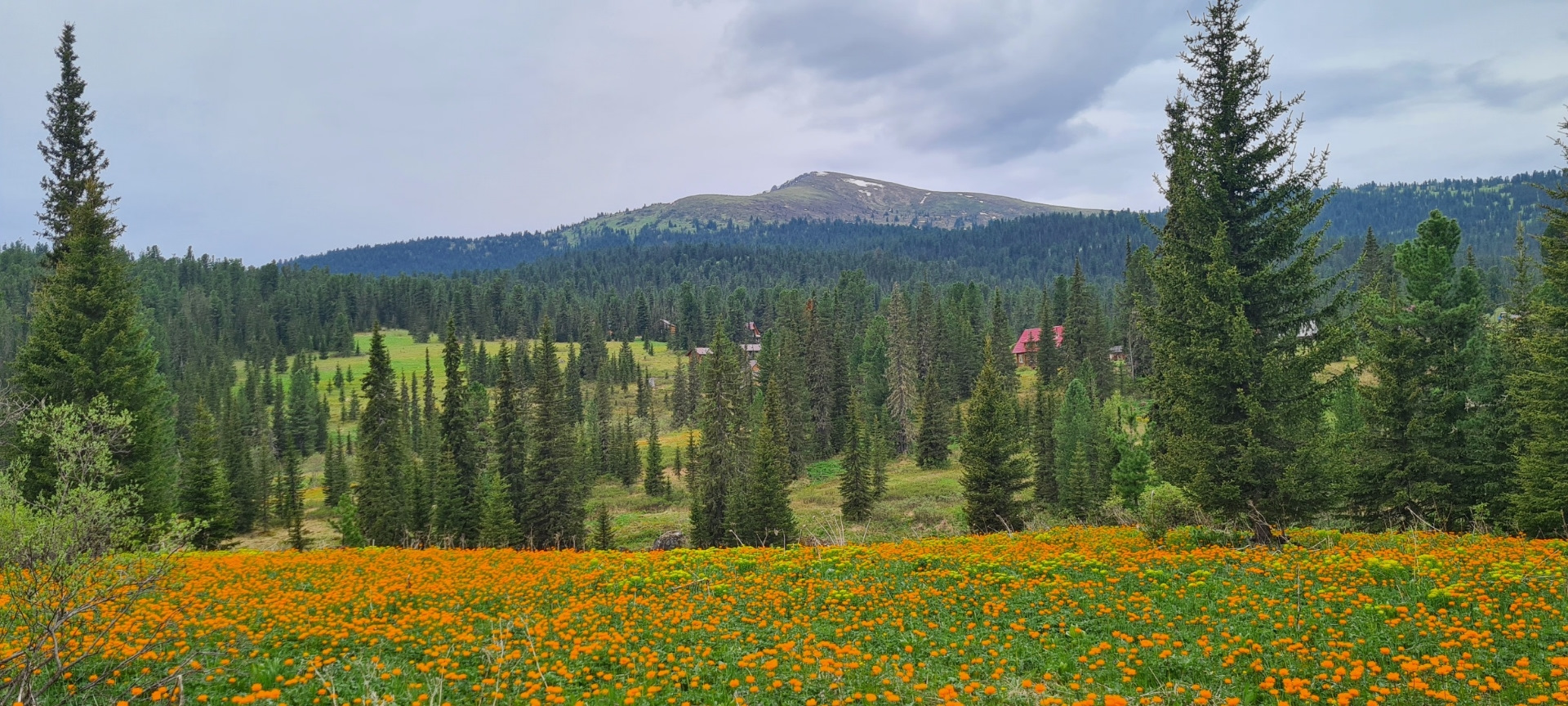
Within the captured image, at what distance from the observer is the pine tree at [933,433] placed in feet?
205

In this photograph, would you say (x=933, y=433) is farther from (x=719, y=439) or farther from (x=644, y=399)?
(x=644, y=399)

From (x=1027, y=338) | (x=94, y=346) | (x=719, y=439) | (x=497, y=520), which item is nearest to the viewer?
(x=94, y=346)

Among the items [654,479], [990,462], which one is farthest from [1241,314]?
[654,479]

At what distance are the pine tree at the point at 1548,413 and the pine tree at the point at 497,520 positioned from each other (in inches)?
1504

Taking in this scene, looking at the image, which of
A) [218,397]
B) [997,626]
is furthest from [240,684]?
[218,397]

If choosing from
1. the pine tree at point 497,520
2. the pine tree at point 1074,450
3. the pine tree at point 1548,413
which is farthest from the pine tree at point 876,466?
the pine tree at point 1548,413

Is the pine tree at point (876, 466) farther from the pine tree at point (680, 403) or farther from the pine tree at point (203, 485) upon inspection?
the pine tree at point (680, 403)

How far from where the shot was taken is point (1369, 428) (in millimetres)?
21781

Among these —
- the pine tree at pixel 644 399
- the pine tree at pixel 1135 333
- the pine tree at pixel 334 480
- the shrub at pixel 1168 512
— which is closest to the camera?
the shrub at pixel 1168 512

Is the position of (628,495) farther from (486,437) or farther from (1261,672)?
(1261,672)

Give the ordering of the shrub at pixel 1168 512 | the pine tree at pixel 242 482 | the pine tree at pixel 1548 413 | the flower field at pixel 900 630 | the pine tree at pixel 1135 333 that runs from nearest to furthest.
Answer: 1. the flower field at pixel 900 630
2. the shrub at pixel 1168 512
3. the pine tree at pixel 1548 413
4. the pine tree at pixel 242 482
5. the pine tree at pixel 1135 333

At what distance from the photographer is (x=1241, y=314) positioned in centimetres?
1512

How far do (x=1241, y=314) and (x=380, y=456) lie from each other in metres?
43.4

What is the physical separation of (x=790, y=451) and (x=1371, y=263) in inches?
2981
